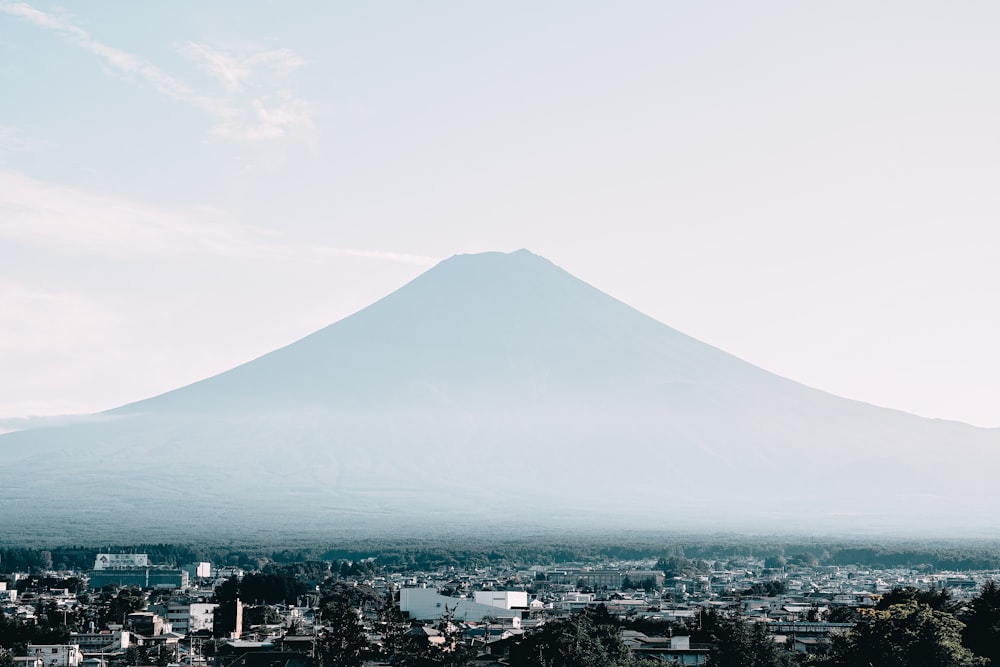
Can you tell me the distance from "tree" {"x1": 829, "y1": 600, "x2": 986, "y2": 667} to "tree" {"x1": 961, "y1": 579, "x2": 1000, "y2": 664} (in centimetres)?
262

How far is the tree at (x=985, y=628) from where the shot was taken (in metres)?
50.0

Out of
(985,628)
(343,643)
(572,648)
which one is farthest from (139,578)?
(985,628)

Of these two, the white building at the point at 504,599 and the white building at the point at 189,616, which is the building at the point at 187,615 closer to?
the white building at the point at 189,616

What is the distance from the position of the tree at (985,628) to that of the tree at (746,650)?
4973 millimetres

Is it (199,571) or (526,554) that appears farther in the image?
(526,554)

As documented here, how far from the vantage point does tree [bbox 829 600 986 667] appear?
45.5m

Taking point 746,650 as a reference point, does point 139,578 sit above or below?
above

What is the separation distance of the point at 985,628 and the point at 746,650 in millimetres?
6800

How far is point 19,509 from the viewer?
625ft

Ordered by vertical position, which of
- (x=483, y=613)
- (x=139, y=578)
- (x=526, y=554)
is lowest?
(x=483, y=613)

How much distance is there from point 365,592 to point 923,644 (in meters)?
44.5

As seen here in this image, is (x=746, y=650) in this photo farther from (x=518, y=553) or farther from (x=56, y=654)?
(x=518, y=553)

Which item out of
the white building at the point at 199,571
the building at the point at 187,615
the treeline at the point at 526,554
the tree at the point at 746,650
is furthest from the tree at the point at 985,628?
the white building at the point at 199,571

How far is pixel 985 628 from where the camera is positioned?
51.5m
